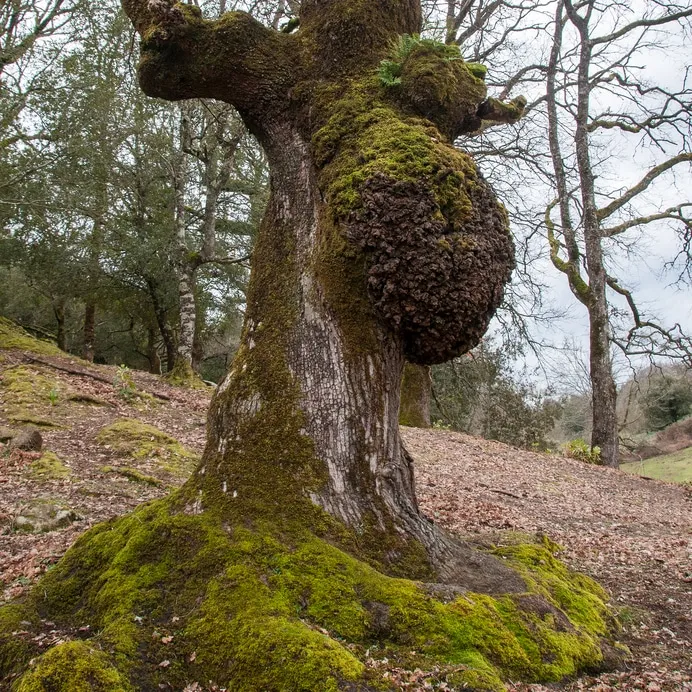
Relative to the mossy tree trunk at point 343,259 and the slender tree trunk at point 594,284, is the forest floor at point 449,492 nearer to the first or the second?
the mossy tree trunk at point 343,259

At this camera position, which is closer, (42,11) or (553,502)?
(553,502)

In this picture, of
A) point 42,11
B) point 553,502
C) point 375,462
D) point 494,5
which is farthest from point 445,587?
point 42,11

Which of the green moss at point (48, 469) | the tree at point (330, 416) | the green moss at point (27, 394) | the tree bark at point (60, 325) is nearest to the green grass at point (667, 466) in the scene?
the green moss at point (27, 394)

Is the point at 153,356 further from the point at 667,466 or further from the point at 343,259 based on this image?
the point at 343,259

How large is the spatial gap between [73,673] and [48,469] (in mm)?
4295

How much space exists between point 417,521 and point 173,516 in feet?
4.70

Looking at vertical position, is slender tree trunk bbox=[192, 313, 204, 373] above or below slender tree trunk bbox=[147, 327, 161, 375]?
above

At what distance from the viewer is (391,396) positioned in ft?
11.7

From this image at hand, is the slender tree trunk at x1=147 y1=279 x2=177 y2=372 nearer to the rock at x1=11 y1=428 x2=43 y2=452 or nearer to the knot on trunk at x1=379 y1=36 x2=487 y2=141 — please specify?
the rock at x1=11 y1=428 x2=43 y2=452

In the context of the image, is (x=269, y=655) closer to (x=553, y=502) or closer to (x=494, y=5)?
(x=553, y=502)

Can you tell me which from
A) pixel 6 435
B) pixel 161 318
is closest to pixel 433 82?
pixel 6 435

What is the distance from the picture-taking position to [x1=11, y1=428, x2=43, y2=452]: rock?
6441mm

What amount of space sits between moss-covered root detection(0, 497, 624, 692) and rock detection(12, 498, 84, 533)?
4.88 feet

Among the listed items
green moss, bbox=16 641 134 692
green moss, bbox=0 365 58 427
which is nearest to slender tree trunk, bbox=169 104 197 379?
green moss, bbox=0 365 58 427
